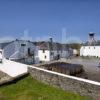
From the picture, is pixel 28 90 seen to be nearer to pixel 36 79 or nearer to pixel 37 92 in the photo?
pixel 37 92

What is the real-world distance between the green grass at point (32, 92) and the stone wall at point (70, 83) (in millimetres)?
439

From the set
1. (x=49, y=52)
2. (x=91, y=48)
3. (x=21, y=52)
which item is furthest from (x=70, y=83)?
(x=91, y=48)

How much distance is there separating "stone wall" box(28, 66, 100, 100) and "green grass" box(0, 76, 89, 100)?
0.44 metres

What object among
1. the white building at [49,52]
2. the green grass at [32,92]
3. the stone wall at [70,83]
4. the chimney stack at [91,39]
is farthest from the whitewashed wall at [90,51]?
the green grass at [32,92]

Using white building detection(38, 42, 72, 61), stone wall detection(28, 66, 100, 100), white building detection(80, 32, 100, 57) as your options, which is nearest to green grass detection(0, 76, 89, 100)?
stone wall detection(28, 66, 100, 100)

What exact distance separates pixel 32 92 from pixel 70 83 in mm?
3654

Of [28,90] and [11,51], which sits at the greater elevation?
[11,51]

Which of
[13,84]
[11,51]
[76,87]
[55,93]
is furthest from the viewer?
[11,51]

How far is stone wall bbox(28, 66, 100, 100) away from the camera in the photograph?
18.2m

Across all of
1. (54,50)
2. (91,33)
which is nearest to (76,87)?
(54,50)

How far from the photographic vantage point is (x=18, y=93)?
22172 millimetres

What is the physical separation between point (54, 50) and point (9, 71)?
23.1m

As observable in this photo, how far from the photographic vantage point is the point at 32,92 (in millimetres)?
21547

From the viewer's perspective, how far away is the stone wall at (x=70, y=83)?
18.2 m
